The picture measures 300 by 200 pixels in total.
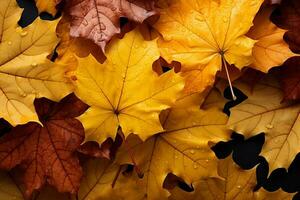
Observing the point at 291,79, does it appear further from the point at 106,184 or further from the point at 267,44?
the point at 106,184

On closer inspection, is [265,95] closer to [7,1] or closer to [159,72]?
[159,72]

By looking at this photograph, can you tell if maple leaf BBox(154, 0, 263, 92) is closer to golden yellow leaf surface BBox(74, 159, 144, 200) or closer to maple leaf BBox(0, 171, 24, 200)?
golden yellow leaf surface BBox(74, 159, 144, 200)

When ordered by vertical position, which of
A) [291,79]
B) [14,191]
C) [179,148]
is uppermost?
[291,79]

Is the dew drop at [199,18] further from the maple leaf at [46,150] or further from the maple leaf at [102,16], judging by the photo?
the maple leaf at [46,150]

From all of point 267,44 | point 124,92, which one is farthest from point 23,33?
point 267,44

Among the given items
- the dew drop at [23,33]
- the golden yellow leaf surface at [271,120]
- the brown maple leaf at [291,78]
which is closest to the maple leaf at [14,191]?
the dew drop at [23,33]

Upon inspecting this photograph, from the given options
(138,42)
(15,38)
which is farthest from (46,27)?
(138,42)
